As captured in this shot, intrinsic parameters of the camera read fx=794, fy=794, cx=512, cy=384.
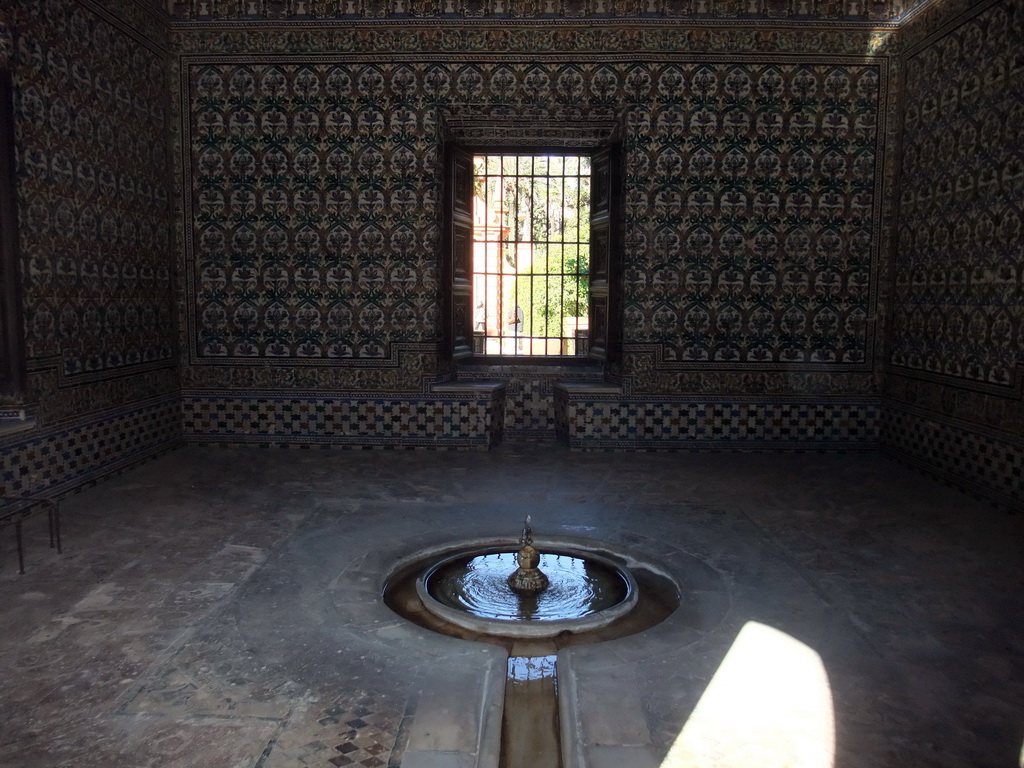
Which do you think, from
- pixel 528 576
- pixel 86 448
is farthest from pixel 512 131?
pixel 528 576

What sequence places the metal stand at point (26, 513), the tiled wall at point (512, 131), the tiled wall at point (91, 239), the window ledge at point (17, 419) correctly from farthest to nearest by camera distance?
the tiled wall at point (512, 131), the tiled wall at point (91, 239), the window ledge at point (17, 419), the metal stand at point (26, 513)

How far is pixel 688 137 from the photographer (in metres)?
7.15

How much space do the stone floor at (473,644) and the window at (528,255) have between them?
2693mm

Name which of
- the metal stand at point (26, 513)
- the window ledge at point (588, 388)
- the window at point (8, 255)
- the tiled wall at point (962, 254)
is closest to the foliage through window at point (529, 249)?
the window ledge at point (588, 388)

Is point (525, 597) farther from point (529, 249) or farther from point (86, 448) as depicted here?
point (529, 249)

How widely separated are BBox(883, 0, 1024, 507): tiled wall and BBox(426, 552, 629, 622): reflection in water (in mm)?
3121

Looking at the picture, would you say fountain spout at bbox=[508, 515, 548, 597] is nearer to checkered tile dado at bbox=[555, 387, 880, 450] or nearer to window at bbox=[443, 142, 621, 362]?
checkered tile dado at bbox=[555, 387, 880, 450]

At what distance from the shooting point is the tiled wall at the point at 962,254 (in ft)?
17.7

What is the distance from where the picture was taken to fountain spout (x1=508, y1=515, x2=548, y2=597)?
3.84 metres

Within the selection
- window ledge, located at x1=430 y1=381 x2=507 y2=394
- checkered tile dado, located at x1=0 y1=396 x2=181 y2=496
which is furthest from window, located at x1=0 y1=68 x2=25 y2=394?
window ledge, located at x1=430 y1=381 x2=507 y2=394

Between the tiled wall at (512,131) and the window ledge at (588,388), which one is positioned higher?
the tiled wall at (512,131)

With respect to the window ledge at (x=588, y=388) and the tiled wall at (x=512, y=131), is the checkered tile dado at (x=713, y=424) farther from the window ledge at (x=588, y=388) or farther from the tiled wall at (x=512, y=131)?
the tiled wall at (x=512, y=131)

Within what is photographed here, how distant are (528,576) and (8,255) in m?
3.73

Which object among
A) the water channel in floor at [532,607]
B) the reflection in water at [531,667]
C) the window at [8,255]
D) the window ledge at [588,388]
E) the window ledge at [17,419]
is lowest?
the reflection in water at [531,667]
